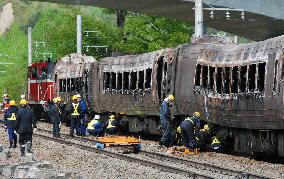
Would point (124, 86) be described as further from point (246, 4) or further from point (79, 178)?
point (246, 4)

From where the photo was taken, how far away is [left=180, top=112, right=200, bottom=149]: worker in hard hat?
21.6 m

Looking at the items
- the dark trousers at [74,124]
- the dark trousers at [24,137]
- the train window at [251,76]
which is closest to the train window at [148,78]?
the dark trousers at [74,124]

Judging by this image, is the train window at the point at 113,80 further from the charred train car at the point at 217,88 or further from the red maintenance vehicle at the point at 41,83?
the red maintenance vehicle at the point at 41,83

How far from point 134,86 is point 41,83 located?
14993 millimetres

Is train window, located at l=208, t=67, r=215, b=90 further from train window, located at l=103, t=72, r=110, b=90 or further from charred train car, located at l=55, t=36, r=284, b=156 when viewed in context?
train window, located at l=103, t=72, r=110, b=90

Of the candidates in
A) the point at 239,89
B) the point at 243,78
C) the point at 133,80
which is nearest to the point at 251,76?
the point at 243,78

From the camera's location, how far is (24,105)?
2095 cm

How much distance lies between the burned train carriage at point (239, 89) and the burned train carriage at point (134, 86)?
124 cm

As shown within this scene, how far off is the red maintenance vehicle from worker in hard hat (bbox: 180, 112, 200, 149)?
63.9 feet

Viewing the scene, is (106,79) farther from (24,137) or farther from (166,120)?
(24,137)

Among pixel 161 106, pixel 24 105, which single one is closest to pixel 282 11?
pixel 161 106

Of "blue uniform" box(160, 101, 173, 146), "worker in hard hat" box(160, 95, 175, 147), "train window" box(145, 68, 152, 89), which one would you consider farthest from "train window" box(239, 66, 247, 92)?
"train window" box(145, 68, 152, 89)

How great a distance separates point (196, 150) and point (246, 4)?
30.5 meters

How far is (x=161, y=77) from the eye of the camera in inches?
984
